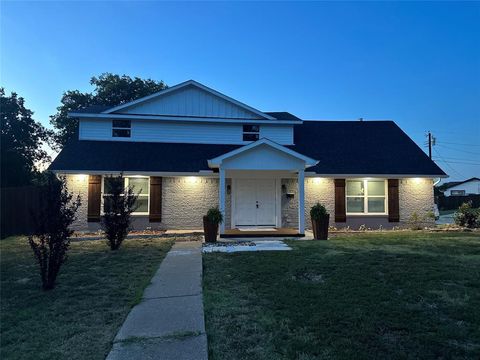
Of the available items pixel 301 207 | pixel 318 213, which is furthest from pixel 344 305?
pixel 301 207

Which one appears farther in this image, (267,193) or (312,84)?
(312,84)

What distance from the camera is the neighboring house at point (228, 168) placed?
13430mm

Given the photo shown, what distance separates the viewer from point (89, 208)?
44.1ft

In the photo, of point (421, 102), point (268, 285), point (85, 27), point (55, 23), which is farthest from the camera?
point (421, 102)

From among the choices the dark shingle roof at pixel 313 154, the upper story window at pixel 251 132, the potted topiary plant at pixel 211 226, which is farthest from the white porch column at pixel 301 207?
the upper story window at pixel 251 132

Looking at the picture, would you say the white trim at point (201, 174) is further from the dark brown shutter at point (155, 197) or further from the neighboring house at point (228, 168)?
the dark brown shutter at point (155, 197)

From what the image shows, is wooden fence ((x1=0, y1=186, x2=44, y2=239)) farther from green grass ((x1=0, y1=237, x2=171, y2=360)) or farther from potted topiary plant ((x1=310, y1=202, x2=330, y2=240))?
potted topiary plant ((x1=310, y1=202, x2=330, y2=240))

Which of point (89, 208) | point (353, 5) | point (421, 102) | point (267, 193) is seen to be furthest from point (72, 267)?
point (421, 102)

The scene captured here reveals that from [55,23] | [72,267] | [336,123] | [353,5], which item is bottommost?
[72,267]

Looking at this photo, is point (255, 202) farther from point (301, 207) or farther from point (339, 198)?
point (339, 198)

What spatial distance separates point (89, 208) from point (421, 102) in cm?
3250

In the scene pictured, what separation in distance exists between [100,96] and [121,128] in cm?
1765

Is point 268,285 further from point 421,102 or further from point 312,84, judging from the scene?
point 421,102

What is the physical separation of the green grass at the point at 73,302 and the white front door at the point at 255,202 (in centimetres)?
524
